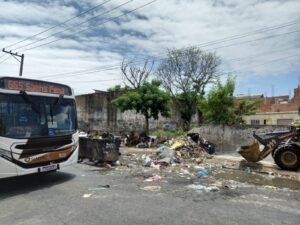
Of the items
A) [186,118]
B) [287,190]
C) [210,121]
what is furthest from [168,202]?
[186,118]

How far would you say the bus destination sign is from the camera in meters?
7.29

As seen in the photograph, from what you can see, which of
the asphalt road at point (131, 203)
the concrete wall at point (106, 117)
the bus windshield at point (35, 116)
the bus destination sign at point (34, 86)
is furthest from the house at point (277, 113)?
the bus destination sign at point (34, 86)

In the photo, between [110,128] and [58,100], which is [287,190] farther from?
[110,128]

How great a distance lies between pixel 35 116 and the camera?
7.86 m

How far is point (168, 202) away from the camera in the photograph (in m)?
6.61

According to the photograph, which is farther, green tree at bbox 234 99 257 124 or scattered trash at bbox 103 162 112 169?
green tree at bbox 234 99 257 124

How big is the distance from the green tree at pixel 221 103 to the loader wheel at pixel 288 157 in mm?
8397

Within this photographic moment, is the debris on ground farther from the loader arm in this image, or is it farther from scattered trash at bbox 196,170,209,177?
the loader arm

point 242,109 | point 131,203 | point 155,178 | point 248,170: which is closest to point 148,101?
point 242,109

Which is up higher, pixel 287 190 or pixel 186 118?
pixel 186 118

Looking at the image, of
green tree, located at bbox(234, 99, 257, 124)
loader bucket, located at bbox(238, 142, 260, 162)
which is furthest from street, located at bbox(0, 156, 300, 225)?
green tree, located at bbox(234, 99, 257, 124)

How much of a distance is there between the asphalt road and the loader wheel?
135 inches

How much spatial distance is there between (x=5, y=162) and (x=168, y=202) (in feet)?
13.0

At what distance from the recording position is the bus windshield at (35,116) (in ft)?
23.4
